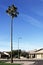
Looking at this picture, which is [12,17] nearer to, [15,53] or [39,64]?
[39,64]

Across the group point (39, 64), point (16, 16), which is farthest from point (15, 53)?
→ point (39, 64)

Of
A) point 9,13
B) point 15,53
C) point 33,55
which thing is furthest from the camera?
point 15,53

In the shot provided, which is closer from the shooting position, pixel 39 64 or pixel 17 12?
pixel 39 64

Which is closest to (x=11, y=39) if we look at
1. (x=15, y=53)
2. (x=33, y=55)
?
(x=33, y=55)

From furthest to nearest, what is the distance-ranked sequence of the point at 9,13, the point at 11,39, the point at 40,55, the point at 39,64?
the point at 40,55
the point at 9,13
the point at 11,39
the point at 39,64

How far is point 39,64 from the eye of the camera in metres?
34.7

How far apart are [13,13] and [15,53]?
2393 inches

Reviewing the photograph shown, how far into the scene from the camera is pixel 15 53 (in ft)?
391

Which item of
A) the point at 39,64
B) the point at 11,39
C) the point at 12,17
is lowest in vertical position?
the point at 39,64

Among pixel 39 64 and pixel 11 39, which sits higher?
pixel 11 39

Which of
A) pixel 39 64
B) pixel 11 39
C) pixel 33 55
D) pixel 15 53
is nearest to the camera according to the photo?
pixel 39 64

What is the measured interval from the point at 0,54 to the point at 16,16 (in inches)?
2017

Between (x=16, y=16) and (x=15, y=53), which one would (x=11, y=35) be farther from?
(x=15, y=53)

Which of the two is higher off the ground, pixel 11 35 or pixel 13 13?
pixel 13 13
